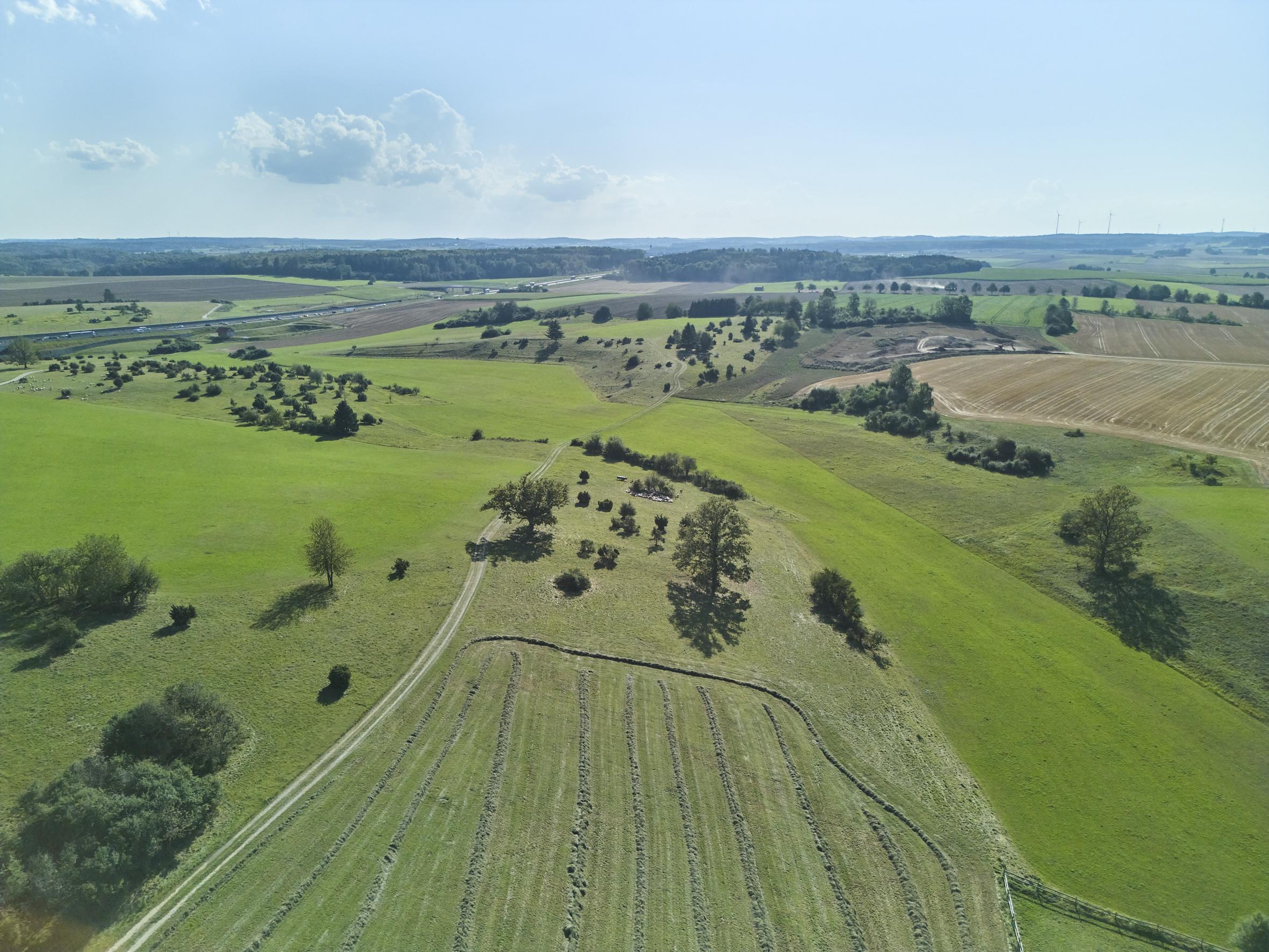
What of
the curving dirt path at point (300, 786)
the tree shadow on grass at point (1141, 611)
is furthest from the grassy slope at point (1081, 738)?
the curving dirt path at point (300, 786)

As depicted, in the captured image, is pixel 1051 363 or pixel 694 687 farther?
pixel 1051 363

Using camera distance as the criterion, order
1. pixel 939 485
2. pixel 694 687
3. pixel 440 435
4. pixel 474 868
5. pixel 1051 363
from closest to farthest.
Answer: pixel 474 868 → pixel 694 687 → pixel 939 485 → pixel 440 435 → pixel 1051 363

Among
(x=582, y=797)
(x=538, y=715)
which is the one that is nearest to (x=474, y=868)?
(x=582, y=797)

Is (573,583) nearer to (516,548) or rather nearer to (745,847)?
(516,548)

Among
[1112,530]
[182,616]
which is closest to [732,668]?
[182,616]

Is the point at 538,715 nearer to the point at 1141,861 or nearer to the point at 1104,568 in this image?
the point at 1141,861

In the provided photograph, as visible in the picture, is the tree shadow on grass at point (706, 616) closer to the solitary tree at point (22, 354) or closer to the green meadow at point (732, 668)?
the green meadow at point (732, 668)
